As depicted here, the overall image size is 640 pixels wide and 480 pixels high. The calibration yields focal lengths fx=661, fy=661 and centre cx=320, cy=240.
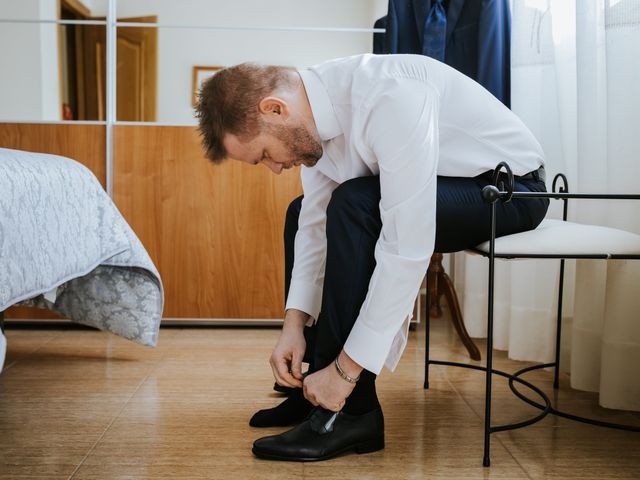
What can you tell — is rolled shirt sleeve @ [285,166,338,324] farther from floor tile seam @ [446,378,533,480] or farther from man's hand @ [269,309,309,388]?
floor tile seam @ [446,378,533,480]

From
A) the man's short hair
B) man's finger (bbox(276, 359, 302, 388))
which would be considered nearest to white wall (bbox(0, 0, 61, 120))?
the man's short hair

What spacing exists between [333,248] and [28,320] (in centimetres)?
153

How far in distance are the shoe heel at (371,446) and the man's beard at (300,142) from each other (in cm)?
49

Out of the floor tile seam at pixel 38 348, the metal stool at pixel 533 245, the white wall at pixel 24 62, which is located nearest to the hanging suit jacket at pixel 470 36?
the metal stool at pixel 533 245

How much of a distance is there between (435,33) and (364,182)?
1076 millimetres

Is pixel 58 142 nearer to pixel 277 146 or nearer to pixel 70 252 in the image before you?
pixel 70 252

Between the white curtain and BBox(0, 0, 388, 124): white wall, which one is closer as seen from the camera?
the white curtain

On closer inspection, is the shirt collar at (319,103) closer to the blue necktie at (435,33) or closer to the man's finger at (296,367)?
the man's finger at (296,367)

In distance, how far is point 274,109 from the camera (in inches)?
41.9

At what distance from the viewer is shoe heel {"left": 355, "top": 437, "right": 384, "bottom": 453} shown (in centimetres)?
114

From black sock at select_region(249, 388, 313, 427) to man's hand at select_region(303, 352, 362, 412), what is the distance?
215 mm

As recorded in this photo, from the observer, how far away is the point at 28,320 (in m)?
2.21

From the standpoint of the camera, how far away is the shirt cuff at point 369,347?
3.34 feet

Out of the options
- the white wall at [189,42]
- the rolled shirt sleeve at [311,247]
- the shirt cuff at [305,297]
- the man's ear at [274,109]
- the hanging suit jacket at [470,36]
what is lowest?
the shirt cuff at [305,297]
